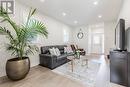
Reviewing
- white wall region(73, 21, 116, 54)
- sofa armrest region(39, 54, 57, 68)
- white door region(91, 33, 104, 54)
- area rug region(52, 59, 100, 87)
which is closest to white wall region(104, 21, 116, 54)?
white wall region(73, 21, 116, 54)

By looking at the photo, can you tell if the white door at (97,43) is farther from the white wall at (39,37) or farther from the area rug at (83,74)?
the area rug at (83,74)

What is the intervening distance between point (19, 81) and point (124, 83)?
2.91m

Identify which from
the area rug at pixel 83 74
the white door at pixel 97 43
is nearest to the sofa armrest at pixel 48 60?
the area rug at pixel 83 74

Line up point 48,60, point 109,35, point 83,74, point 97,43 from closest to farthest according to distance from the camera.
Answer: point 83,74, point 48,60, point 109,35, point 97,43

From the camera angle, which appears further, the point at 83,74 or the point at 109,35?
the point at 109,35

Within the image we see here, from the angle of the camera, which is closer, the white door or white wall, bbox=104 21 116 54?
white wall, bbox=104 21 116 54

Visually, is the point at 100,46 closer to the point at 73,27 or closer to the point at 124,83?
the point at 73,27

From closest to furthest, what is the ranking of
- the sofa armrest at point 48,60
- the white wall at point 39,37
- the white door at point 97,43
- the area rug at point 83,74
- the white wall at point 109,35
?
the area rug at point 83,74 → the white wall at point 39,37 → the sofa armrest at point 48,60 → the white wall at point 109,35 → the white door at point 97,43

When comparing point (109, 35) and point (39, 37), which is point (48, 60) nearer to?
point (39, 37)

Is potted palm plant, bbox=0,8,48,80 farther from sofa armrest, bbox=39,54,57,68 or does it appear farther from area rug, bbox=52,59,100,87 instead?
area rug, bbox=52,59,100,87

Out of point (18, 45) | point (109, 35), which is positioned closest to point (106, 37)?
point (109, 35)

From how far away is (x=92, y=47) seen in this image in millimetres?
9039

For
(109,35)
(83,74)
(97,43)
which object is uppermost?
(109,35)

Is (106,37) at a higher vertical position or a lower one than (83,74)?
higher
